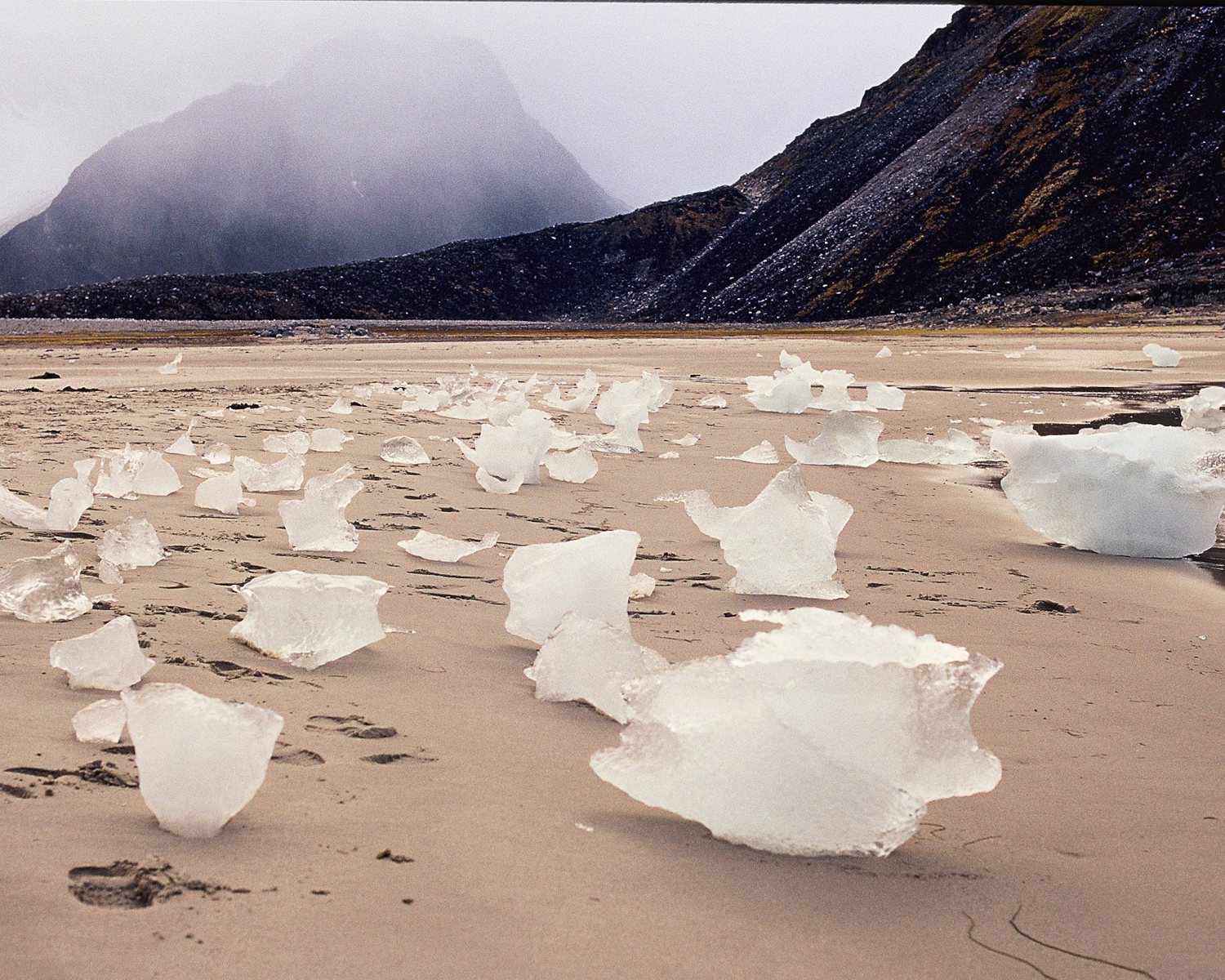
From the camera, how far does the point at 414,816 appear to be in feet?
3.90

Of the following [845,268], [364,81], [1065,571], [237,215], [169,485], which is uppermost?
[364,81]

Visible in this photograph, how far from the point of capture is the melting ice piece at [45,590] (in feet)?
6.37

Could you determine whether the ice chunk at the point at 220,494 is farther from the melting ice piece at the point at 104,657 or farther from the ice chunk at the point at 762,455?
the ice chunk at the point at 762,455

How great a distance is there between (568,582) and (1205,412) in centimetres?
457

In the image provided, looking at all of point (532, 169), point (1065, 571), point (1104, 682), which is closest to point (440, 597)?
point (1104, 682)

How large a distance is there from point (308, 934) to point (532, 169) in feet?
497

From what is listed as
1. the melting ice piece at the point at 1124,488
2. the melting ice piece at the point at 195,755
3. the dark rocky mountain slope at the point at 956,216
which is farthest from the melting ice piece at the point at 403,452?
the dark rocky mountain slope at the point at 956,216

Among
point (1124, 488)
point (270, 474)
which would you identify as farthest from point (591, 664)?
point (270, 474)

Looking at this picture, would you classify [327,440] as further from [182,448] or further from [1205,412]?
[1205,412]

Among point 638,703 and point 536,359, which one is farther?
point 536,359

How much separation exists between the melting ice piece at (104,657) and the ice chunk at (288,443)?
323cm

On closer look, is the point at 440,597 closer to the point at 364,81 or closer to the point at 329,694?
the point at 329,694

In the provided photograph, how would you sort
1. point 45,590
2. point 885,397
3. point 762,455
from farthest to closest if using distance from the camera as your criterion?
1. point 885,397
2. point 762,455
3. point 45,590

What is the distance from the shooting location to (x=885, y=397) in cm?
769
